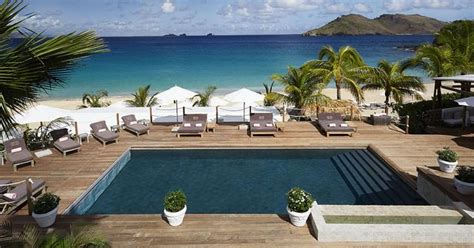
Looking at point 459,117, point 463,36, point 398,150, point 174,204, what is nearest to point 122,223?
point 174,204

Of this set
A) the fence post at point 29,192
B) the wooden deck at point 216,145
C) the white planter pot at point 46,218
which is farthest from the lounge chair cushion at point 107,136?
the white planter pot at point 46,218

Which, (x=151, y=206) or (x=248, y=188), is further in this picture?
(x=248, y=188)

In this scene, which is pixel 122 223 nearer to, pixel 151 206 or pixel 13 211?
pixel 151 206

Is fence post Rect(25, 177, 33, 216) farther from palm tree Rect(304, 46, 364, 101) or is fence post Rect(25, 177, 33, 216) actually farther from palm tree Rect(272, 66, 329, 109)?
palm tree Rect(304, 46, 364, 101)

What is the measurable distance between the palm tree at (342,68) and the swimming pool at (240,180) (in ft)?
16.2

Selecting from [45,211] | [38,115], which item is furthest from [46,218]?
[38,115]

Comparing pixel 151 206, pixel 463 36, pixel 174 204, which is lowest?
pixel 151 206

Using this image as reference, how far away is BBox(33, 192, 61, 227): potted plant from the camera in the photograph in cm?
731

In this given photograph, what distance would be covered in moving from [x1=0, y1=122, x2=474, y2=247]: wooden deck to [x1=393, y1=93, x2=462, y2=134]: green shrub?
1.04m

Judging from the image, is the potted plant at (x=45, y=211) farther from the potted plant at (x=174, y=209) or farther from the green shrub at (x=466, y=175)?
the green shrub at (x=466, y=175)

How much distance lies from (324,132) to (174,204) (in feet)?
27.7

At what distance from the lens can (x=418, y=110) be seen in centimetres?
1728

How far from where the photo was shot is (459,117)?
14.9m

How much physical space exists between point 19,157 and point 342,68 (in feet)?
43.7
